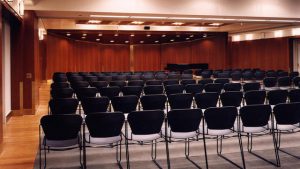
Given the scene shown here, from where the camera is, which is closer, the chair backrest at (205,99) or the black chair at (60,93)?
the chair backrest at (205,99)

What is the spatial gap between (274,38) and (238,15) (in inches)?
341

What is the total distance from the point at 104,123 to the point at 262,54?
19.1m

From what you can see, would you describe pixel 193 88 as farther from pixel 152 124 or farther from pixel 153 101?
pixel 152 124

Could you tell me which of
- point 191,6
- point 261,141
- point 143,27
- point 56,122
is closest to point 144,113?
point 56,122

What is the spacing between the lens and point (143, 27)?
1923cm

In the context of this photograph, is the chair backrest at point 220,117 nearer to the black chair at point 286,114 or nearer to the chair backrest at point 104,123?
the black chair at point 286,114

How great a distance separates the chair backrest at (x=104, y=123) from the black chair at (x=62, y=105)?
5.29 ft

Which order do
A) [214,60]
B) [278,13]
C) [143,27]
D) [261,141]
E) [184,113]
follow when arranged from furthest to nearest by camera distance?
[214,60] < [143,27] < [278,13] < [261,141] < [184,113]

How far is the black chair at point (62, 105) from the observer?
5.82 metres

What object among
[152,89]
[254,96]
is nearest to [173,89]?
[152,89]

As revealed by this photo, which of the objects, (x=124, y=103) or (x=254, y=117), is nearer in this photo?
(x=254, y=117)

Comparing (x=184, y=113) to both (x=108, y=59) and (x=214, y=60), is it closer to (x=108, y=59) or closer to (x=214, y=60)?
(x=214, y=60)

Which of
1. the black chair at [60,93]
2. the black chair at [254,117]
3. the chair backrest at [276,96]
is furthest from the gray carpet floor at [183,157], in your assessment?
the black chair at [60,93]

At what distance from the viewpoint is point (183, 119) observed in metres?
4.60
